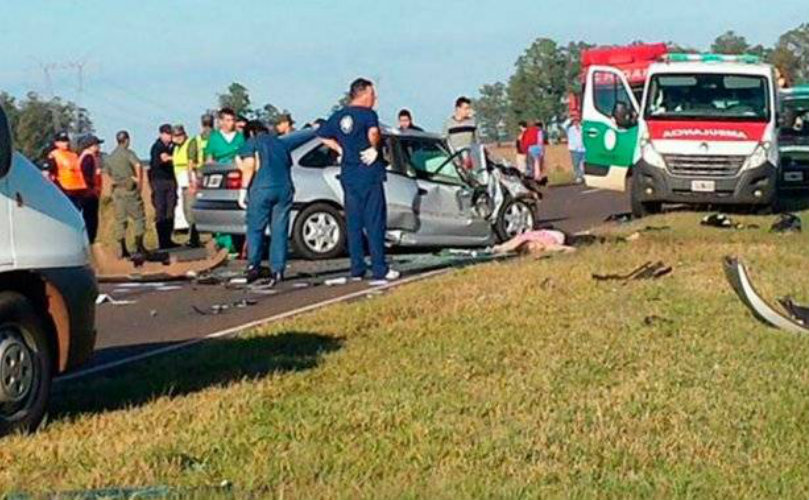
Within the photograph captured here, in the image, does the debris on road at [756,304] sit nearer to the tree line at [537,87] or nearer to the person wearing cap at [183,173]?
the person wearing cap at [183,173]

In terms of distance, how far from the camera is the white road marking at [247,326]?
443 inches

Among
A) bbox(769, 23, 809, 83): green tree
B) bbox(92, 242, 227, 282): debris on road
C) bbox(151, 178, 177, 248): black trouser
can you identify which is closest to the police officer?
bbox(151, 178, 177, 248): black trouser

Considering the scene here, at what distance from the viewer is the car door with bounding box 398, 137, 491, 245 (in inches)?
803

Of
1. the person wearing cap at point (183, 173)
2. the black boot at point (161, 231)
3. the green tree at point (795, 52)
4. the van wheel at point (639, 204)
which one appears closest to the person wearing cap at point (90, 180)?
the person wearing cap at point (183, 173)

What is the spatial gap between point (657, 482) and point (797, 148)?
25.0 metres

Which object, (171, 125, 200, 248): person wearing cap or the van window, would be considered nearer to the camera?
(171, 125, 200, 248): person wearing cap

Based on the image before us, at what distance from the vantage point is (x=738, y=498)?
6.66 metres

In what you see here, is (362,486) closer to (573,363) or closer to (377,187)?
(573,363)

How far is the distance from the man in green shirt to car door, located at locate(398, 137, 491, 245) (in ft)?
6.86

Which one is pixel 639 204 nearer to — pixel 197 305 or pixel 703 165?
pixel 703 165

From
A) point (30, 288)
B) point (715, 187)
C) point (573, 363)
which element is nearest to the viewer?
point (30, 288)

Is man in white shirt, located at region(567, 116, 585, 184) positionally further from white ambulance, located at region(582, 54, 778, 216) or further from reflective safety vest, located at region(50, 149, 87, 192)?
reflective safety vest, located at region(50, 149, 87, 192)

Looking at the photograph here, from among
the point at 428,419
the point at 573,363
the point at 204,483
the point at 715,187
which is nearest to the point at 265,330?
the point at 573,363

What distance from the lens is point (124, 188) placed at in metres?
23.0
